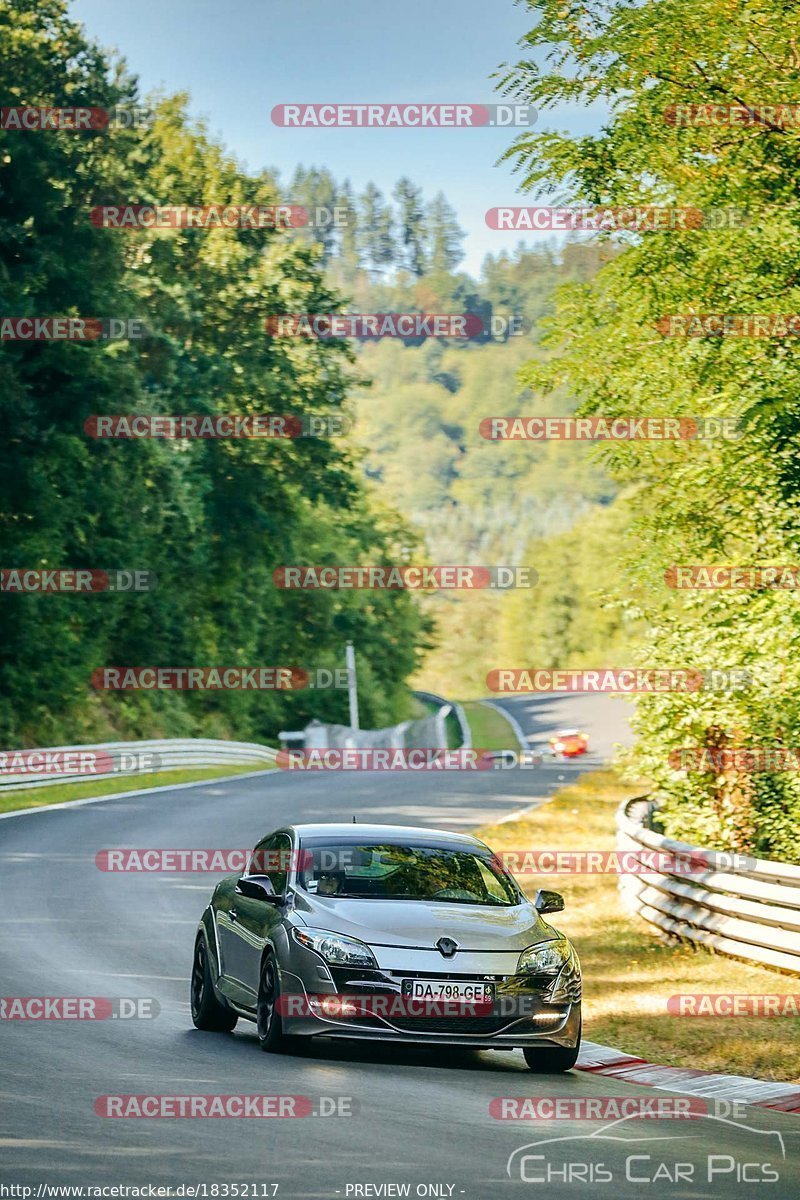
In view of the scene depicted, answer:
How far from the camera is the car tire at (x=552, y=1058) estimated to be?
10461 millimetres

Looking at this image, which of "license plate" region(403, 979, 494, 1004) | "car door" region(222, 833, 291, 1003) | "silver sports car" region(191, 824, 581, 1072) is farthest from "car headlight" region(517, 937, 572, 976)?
"car door" region(222, 833, 291, 1003)

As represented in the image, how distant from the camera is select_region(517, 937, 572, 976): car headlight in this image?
1019 centimetres

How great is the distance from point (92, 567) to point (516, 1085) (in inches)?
1675

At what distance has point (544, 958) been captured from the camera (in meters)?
10.3

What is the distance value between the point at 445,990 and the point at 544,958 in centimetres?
75

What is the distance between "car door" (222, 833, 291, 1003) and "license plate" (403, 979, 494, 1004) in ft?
3.66
